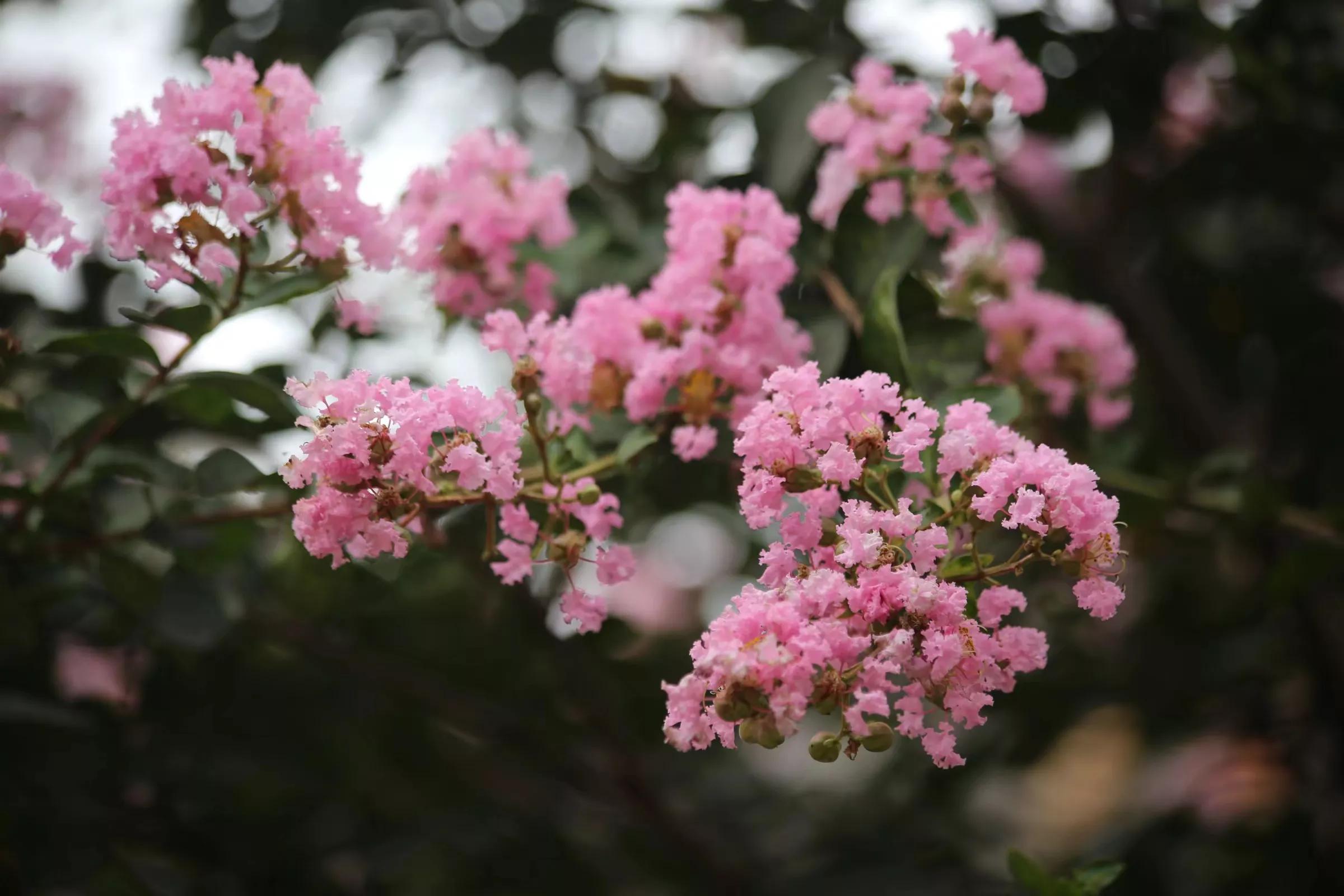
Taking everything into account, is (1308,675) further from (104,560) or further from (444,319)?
(104,560)

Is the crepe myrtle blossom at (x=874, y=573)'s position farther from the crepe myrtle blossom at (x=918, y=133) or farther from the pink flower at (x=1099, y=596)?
the crepe myrtle blossom at (x=918, y=133)

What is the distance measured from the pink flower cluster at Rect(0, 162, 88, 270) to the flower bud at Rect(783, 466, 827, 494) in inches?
26.6

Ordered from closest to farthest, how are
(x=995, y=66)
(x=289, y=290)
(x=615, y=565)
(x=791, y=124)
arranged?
(x=615, y=565) < (x=289, y=290) < (x=995, y=66) < (x=791, y=124)

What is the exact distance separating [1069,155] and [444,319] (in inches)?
53.7

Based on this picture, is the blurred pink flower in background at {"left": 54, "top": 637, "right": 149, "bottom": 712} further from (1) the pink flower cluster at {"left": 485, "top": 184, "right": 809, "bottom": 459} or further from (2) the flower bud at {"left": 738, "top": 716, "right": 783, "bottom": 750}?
(2) the flower bud at {"left": 738, "top": 716, "right": 783, "bottom": 750}

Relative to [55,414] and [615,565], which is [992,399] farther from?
[55,414]

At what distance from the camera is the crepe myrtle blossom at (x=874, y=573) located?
716mm

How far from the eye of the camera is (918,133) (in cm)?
121

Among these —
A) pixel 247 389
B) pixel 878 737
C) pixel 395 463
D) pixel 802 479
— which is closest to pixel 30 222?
pixel 247 389

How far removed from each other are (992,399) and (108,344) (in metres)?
0.83

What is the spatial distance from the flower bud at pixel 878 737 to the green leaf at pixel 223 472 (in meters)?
0.75

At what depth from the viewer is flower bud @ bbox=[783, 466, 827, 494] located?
31.1 inches

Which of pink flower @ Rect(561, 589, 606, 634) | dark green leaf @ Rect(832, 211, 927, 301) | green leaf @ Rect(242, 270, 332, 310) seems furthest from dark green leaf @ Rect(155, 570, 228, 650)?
dark green leaf @ Rect(832, 211, 927, 301)

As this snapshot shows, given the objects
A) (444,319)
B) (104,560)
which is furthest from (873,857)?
(104,560)
